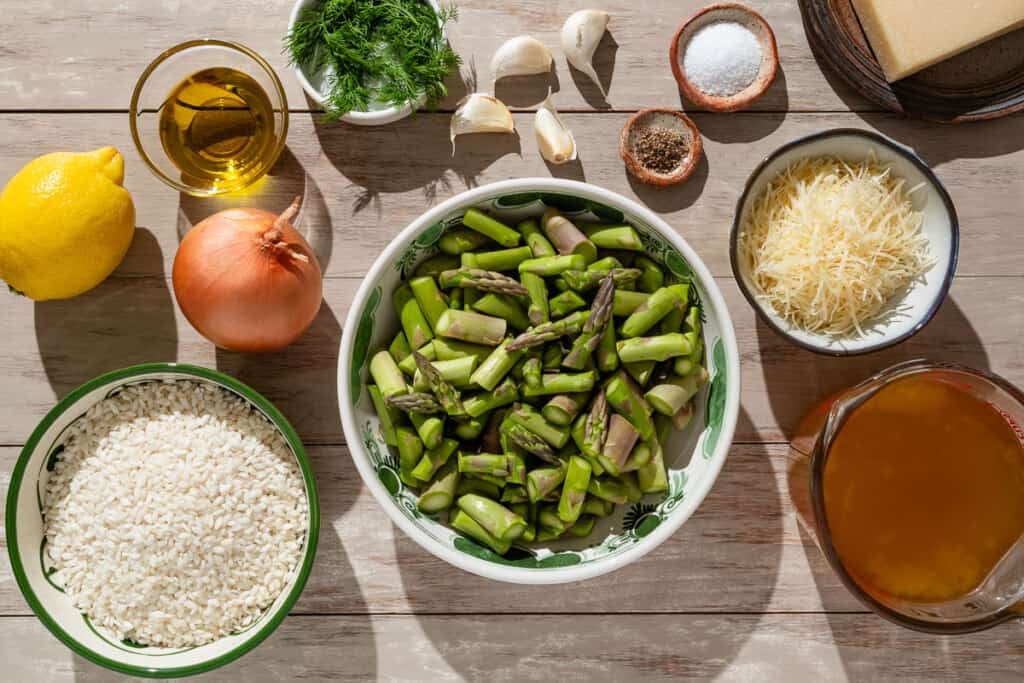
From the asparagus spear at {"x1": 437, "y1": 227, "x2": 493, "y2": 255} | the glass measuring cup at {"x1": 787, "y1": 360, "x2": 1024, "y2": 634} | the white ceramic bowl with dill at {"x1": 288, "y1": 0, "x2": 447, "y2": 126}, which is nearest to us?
the glass measuring cup at {"x1": 787, "y1": 360, "x2": 1024, "y2": 634}

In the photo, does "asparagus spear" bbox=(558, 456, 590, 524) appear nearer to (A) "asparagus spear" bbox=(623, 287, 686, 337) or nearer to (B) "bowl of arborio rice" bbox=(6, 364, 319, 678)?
(A) "asparagus spear" bbox=(623, 287, 686, 337)

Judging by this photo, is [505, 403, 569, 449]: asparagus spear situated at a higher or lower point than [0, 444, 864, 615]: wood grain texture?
higher

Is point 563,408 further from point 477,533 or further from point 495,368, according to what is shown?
point 477,533

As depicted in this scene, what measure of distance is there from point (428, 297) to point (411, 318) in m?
0.04

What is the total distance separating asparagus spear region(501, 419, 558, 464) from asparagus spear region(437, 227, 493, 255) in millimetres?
288

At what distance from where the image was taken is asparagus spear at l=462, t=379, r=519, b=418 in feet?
4.39

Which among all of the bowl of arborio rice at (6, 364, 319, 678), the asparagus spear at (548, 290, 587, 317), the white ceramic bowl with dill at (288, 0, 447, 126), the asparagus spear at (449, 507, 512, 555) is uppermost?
the white ceramic bowl with dill at (288, 0, 447, 126)

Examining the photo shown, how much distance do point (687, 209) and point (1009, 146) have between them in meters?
0.59

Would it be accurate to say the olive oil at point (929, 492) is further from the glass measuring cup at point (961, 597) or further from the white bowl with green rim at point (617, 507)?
the white bowl with green rim at point (617, 507)

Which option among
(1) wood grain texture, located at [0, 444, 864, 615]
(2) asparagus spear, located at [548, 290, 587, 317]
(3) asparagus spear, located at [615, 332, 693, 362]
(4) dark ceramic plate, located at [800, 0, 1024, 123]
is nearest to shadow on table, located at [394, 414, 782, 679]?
(1) wood grain texture, located at [0, 444, 864, 615]

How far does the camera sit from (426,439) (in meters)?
1.33

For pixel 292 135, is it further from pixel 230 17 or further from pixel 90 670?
pixel 90 670

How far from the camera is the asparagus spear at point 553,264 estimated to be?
1338 mm

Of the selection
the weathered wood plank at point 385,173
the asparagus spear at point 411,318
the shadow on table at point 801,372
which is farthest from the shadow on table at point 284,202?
the shadow on table at point 801,372
